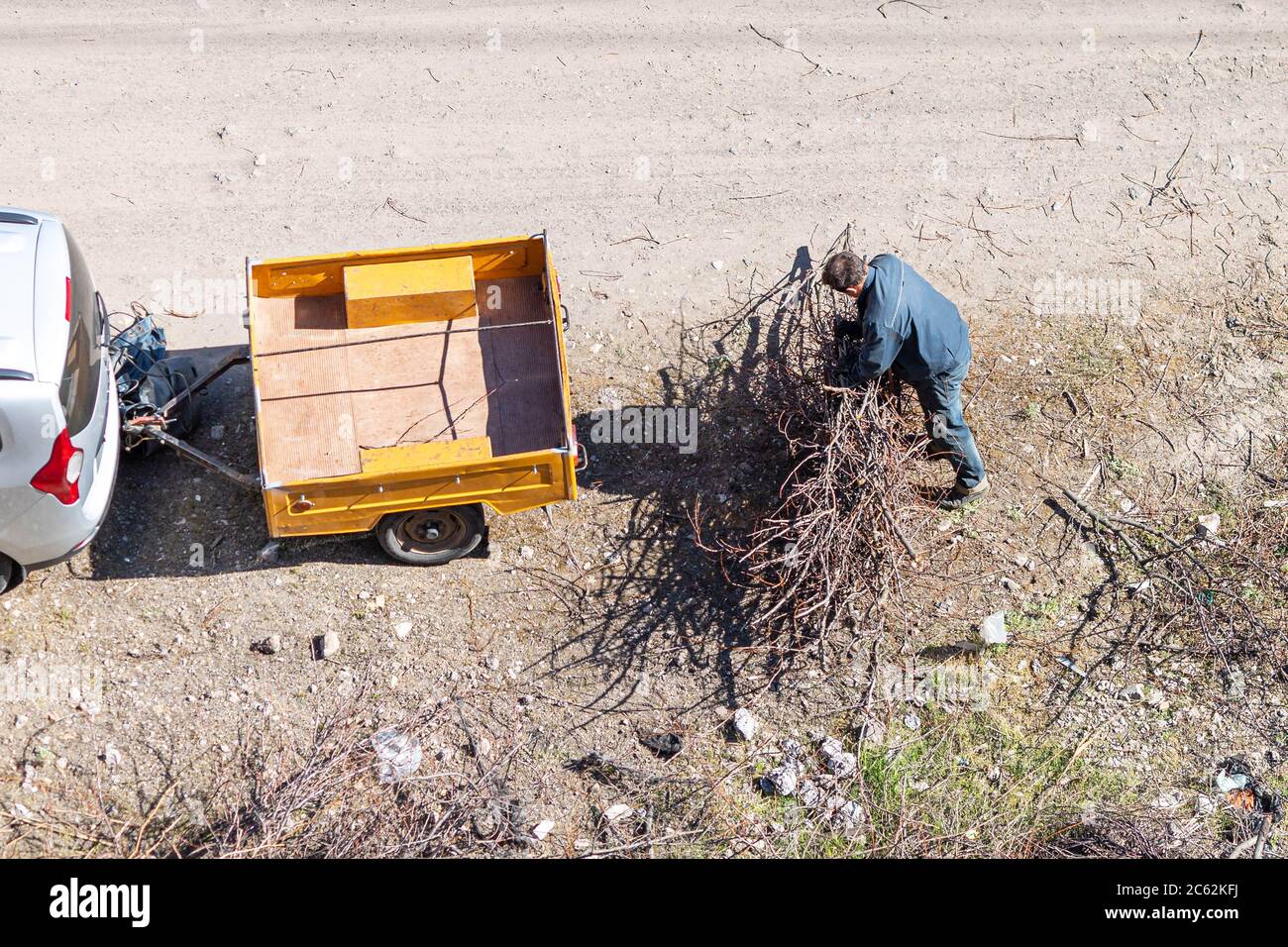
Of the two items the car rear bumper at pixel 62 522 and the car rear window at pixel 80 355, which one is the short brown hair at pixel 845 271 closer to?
the car rear window at pixel 80 355

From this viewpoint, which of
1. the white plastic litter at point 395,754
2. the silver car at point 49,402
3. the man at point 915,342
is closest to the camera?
the silver car at point 49,402

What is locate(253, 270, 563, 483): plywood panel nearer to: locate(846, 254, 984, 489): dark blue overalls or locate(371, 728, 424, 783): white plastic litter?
locate(371, 728, 424, 783): white plastic litter

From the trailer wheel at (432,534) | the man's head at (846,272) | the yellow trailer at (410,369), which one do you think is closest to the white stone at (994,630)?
the man's head at (846,272)

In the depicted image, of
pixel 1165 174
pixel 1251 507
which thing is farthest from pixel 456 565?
pixel 1165 174

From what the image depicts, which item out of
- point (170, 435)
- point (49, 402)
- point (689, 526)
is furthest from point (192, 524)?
point (689, 526)

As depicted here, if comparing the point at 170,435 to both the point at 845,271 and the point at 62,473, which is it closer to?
the point at 62,473

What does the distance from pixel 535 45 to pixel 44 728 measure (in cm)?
594

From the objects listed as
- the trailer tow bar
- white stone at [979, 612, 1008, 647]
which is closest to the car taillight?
the trailer tow bar

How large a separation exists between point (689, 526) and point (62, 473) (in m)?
3.44

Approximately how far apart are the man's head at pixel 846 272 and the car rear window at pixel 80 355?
3.96 m

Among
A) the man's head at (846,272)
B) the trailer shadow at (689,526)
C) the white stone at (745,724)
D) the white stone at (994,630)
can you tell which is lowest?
the white stone at (745,724)

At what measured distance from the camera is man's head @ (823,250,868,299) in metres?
→ 5.75

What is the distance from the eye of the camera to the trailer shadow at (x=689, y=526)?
6148 millimetres

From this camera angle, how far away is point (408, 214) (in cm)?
769
